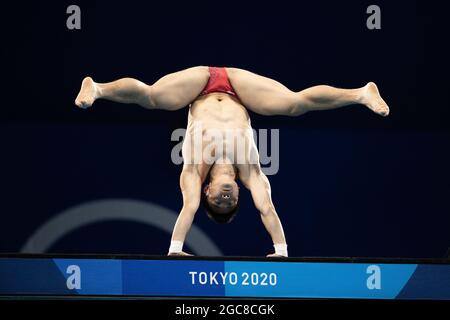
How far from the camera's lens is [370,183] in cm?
737

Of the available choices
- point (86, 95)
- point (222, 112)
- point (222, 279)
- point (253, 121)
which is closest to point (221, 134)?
point (222, 112)

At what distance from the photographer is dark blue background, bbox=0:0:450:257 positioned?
23.7ft

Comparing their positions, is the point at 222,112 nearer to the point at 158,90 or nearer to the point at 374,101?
the point at 158,90

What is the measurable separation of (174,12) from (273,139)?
1.21 metres

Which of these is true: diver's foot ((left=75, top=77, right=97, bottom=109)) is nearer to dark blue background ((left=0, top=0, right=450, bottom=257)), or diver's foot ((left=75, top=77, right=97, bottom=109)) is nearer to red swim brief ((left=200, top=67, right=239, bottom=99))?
red swim brief ((left=200, top=67, right=239, bottom=99))

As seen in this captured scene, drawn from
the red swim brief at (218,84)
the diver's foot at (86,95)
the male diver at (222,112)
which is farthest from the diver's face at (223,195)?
the diver's foot at (86,95)

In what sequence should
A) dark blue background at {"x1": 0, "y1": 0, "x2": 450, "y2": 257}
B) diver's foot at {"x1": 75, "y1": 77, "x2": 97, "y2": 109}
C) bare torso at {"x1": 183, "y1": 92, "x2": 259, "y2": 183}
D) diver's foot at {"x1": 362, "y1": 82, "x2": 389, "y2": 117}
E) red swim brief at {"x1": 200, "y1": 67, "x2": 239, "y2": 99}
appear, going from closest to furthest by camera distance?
diver's foot at {"x1": 75, "y1": 77, "x2": 97, "y2": 109} < diver's foot at {"x1": 362, "y1": 82, "x2": 389, "y2": 117} < bare torso at {"x1": 183, "y1": 92, "x2": 259, "y2": 183} < red swim brief at {"x1": 200, "y1": 67, "x2": 239, "y2": 99} < dark blue background at {"x1": 0, "y1": 0, "x2": 450, "y2": 257}

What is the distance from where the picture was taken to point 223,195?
5.97 meters

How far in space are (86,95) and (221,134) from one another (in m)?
0.97

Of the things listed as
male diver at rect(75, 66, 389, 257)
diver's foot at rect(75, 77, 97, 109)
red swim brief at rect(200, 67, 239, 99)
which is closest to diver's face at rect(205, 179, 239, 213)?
male diver at rect(75, 66, 389, 257)

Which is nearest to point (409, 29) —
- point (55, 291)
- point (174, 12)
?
point (174, 12)
